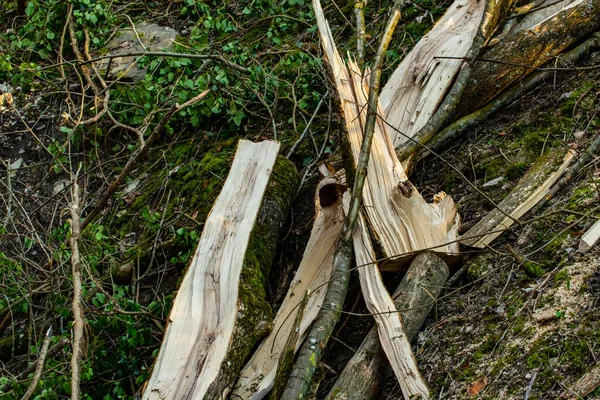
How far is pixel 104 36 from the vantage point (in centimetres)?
746

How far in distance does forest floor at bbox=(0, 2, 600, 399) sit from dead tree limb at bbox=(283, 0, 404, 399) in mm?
206

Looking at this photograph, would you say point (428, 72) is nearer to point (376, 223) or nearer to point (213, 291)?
point (376, 223)

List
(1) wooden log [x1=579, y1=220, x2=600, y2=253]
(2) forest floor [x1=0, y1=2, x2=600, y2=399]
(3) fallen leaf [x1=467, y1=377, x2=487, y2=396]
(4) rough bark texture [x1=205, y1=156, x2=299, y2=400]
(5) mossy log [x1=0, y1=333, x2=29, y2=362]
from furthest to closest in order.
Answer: (5) mossy log [x1=0, y1=333, x2=29, y2=362] → (4) rough bark texture [x1=205, y1=156, x2=299, y2=400] → (1) wooden log [x1=579, y1=220, x2=600, y2=253] → (2) forest floor [x1=0, y1=2, x2=600, y2=399] → (3) fallen leaf [x1=467, y1=377, x2=487, y2=396]

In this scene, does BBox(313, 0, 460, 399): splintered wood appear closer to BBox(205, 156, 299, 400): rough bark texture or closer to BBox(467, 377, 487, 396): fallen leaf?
BBox(467, 377, 487, 396): fallen leaf

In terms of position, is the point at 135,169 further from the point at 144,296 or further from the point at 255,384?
the point at 255,384

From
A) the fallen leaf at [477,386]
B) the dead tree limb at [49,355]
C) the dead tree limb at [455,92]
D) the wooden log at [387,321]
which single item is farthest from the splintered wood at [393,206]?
the dead tree limb at [49,355]

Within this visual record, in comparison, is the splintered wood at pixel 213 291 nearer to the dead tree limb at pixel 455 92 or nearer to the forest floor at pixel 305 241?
the forest floor at pixel 305 241

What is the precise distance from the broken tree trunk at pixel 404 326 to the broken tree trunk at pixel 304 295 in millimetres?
336

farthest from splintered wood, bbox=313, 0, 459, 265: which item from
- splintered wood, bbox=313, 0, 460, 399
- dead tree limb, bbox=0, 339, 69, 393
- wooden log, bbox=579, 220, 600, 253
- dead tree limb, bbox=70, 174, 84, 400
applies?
dead tree limb, bbox=0, 339, 69, 393

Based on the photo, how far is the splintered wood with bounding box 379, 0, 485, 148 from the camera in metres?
5.04

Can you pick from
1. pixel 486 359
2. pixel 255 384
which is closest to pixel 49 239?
pixel 255 384

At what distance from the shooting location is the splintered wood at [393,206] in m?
4.06

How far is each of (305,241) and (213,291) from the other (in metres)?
0.92

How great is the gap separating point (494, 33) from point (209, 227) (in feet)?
8.74
